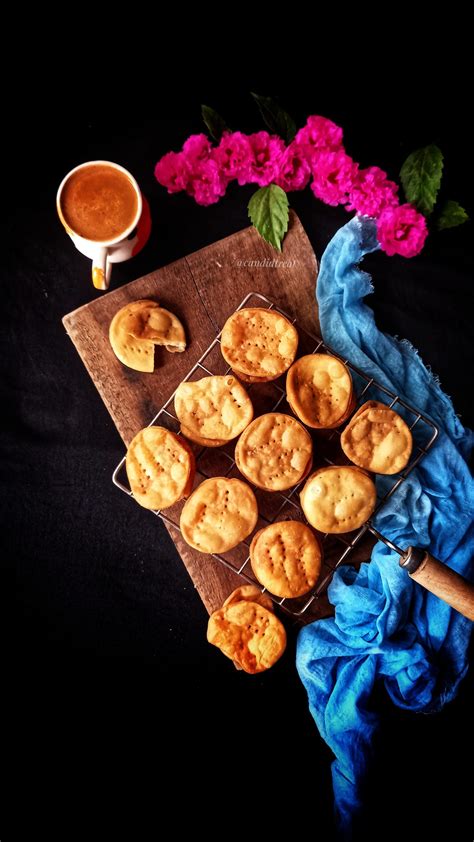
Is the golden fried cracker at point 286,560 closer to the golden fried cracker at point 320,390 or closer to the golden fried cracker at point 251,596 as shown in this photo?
the golden fried cracker at point 251,596

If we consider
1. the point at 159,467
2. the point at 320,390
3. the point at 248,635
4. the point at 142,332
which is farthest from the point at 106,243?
the point at 248,635

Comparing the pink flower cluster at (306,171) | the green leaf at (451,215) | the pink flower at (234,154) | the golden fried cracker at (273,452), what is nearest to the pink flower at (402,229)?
the pink flower cluster at (306,171)

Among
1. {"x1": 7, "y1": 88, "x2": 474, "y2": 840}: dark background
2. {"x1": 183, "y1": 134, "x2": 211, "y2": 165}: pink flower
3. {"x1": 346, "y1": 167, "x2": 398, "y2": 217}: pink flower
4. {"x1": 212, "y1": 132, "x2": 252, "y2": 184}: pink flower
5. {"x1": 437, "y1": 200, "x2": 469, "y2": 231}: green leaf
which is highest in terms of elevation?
{"x1": 437, "y1": 200, "x2": 469, "y2": 231}: green leaf

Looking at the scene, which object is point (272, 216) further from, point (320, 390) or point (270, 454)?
point (270, 454)

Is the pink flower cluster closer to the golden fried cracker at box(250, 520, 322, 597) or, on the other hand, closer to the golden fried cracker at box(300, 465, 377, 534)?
the golden fried cracker at box(300, 465, 377, 534)

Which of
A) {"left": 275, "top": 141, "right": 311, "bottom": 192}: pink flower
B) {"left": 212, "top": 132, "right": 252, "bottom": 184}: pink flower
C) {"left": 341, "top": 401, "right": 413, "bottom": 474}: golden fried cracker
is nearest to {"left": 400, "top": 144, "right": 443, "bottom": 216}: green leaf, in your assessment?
{"left": 275, "top": 141, "right": 311, "bottom": 192}: pink flower

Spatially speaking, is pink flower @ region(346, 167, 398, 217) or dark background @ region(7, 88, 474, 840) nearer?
pink flower @ region(346, 167, 398, 217)
